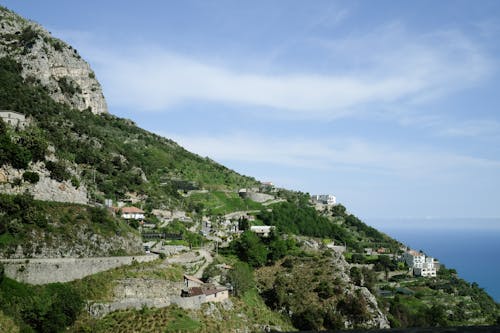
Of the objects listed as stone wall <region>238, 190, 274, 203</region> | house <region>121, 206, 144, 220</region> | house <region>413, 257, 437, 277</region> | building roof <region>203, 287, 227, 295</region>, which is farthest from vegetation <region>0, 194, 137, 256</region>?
house <region>413, 257, 437, 277</region>

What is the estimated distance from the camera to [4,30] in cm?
10181

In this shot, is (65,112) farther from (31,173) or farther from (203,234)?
(31,173)

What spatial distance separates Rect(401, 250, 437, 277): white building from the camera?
91200mm

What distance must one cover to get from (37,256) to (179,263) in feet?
53.1

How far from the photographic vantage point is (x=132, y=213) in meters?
67.0

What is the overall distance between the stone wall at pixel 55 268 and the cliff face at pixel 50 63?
6501 centimetres

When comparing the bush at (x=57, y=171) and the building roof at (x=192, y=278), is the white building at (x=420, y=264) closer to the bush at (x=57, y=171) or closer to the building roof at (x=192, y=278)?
the building roof at (x=192, y=278)

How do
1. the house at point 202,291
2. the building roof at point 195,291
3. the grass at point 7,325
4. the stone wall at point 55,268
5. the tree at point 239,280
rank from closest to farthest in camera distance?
the grass at point 7,325, the stone wall at point 55,268, the building roof at point 195,291, the house at point 202,291, the tree at point 239,280

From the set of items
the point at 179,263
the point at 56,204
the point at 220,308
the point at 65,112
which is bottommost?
the point at 220,308

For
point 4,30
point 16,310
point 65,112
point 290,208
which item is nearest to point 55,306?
point 16,310

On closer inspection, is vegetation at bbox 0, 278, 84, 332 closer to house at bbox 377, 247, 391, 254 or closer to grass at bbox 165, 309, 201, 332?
grass at bbox 165, 309, 201, 332

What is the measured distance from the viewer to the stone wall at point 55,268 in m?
36.7

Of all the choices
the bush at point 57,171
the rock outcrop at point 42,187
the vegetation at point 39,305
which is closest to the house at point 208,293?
the vegetation at point 39,305

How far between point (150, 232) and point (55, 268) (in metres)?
23.4
